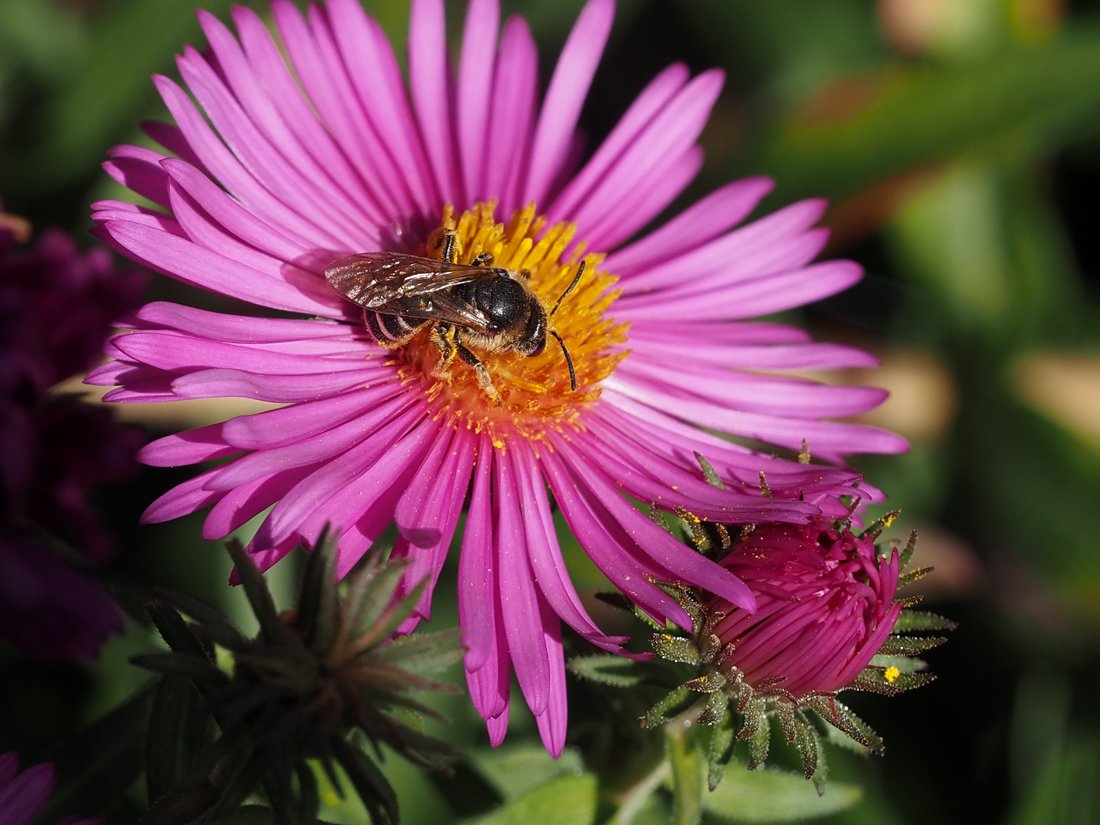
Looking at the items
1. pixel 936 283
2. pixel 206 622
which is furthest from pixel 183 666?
pixel 936 283

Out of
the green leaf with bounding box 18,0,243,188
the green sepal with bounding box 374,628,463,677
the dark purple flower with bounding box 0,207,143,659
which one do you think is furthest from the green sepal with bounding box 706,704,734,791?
the green leaf with bounding box 18,0,243,188

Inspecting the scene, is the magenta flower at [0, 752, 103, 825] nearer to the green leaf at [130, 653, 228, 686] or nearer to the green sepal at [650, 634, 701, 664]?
the green leaf at [130, 653, 228, 686]

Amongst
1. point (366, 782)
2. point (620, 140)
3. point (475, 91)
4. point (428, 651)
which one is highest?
point (475, 91)

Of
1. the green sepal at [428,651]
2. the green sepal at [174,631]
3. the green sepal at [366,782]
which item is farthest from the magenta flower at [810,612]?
the green sepal at [174,631]

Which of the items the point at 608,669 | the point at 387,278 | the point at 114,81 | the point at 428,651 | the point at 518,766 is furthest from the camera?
the point at 114,81

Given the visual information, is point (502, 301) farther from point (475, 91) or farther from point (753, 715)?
point (753, 715)

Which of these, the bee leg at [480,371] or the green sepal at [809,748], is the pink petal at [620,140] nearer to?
the bee leg at [480,371]
